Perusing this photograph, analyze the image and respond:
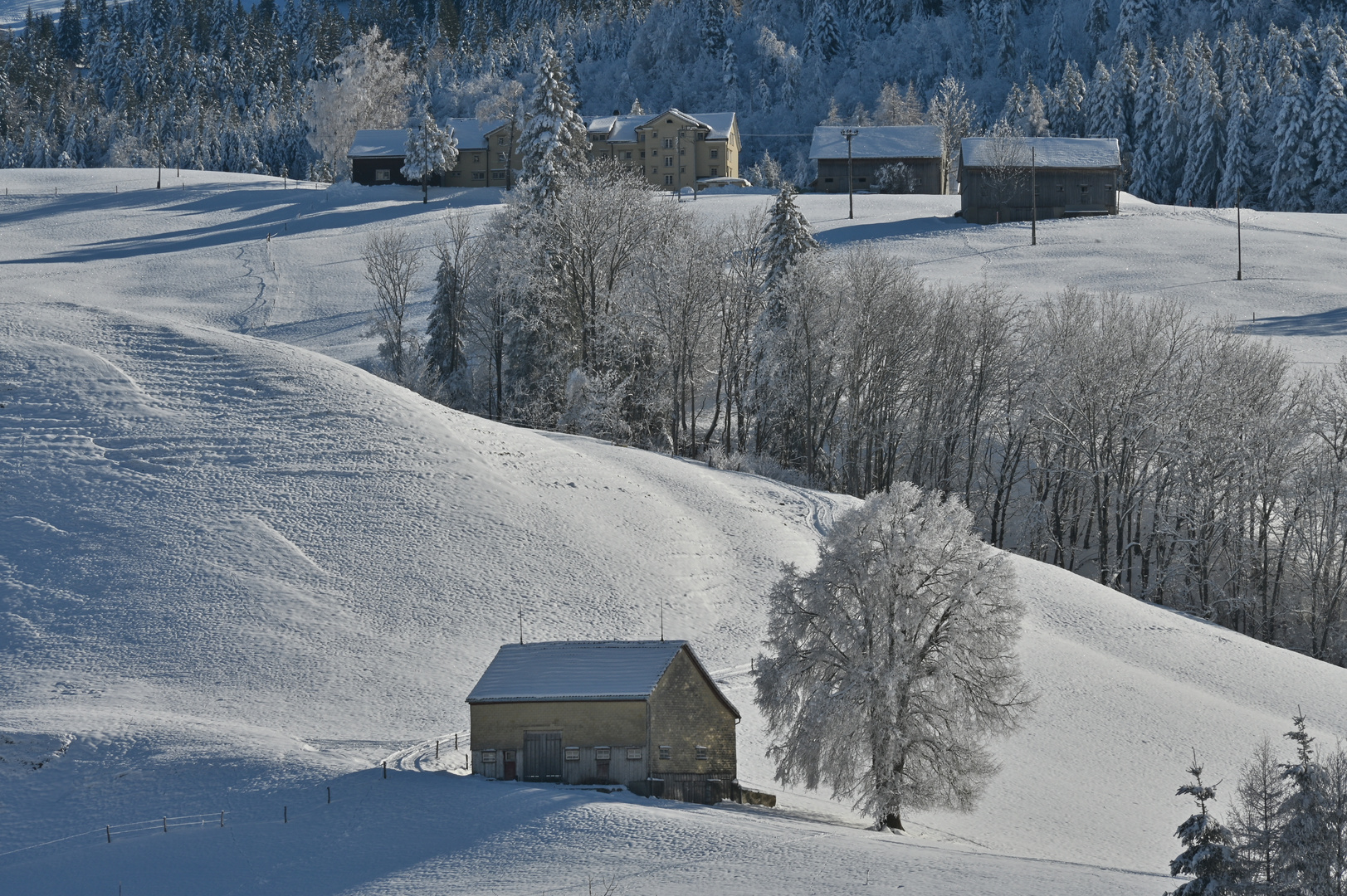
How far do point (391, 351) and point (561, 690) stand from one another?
3908cm

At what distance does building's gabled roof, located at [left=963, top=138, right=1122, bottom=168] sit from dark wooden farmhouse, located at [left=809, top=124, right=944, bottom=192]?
1510cm

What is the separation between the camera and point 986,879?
69.3 ft

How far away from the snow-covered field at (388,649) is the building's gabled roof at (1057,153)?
102ft

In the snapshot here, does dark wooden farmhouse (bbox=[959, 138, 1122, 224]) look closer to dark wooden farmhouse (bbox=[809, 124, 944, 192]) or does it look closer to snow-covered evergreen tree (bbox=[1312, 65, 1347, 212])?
dark wooden farmhouse (bbox=[809, 124, 944, 192])

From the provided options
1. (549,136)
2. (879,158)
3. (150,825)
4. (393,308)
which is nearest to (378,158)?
(549,136)

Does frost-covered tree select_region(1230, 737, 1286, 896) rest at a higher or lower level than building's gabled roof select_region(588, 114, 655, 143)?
lower

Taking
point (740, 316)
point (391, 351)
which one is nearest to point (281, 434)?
point (391, 351)

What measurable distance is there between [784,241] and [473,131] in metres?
57.2

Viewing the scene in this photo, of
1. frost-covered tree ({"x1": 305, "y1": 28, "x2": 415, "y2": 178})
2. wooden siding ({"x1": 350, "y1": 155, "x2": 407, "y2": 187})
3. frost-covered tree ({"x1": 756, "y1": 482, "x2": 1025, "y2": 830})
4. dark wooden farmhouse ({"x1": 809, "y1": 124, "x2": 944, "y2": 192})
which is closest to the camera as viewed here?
frost-covered tree ({"x1": 756, "y1": 482, "x2": 1025, "y2": 830})

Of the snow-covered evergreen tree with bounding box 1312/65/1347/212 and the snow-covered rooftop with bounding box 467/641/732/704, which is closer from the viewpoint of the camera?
the snow-covered rooftop with bounding box 467/641/732/704

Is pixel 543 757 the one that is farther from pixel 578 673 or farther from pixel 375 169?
pixel 375 169

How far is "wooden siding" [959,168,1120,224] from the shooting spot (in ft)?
294

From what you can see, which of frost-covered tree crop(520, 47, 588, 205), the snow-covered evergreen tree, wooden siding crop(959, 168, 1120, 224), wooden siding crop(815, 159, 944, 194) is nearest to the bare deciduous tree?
frost-covered tree crop(520, 47, 588, 205)

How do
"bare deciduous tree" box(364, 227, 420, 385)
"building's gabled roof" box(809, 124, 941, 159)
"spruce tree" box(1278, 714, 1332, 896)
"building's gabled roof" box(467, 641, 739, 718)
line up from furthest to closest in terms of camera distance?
1. "building's gabled roof" box(809, 124, 941, 159)
2. "bare deciduous tree" box(364, 227, 420, 385)
3. "building's gabled roof" box(467, 641, 739, 718)
4. "spruce tree" box(1278, 714, 1332, 896)
